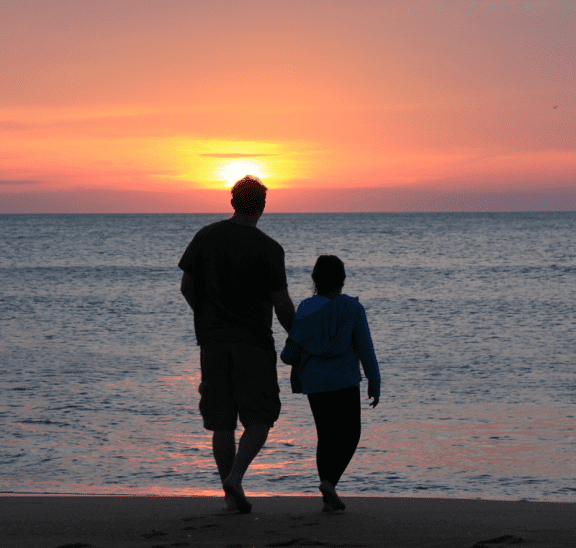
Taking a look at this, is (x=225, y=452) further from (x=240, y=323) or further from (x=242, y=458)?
(x=240, y=323)

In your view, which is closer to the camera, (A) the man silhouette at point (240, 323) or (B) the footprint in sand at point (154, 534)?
(B) the footprint in sand at point (154, 534)

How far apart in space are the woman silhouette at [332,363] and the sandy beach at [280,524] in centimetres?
31

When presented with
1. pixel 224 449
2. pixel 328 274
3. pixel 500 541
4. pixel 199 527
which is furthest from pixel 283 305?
pixel 500 541

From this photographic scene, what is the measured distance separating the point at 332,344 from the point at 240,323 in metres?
0.48

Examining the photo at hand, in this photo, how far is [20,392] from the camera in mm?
9195

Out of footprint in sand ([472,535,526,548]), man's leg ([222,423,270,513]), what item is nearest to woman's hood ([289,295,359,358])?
man's leg ([222,423,270,513])

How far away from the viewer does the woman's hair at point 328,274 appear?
3852mm

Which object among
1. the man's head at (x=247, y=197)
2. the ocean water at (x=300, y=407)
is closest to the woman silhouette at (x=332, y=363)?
the man's head at (x=247, y=197)

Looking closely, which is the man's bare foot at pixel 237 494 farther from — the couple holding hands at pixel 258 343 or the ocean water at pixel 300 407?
the ocean water at pixel 300 407

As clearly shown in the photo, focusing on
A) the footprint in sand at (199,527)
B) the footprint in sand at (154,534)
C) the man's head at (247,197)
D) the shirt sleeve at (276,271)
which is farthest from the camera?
the man's head at (247,197)

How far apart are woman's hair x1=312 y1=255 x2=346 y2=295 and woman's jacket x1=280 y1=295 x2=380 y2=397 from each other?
7cm

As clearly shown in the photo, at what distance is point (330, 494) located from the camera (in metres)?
3.84

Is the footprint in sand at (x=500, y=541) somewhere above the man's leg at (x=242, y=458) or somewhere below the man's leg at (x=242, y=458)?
below

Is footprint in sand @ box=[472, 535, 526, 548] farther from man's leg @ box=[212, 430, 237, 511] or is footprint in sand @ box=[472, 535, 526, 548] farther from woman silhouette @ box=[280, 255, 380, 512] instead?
man's leg @ box=[212, 430, 237, 511]
